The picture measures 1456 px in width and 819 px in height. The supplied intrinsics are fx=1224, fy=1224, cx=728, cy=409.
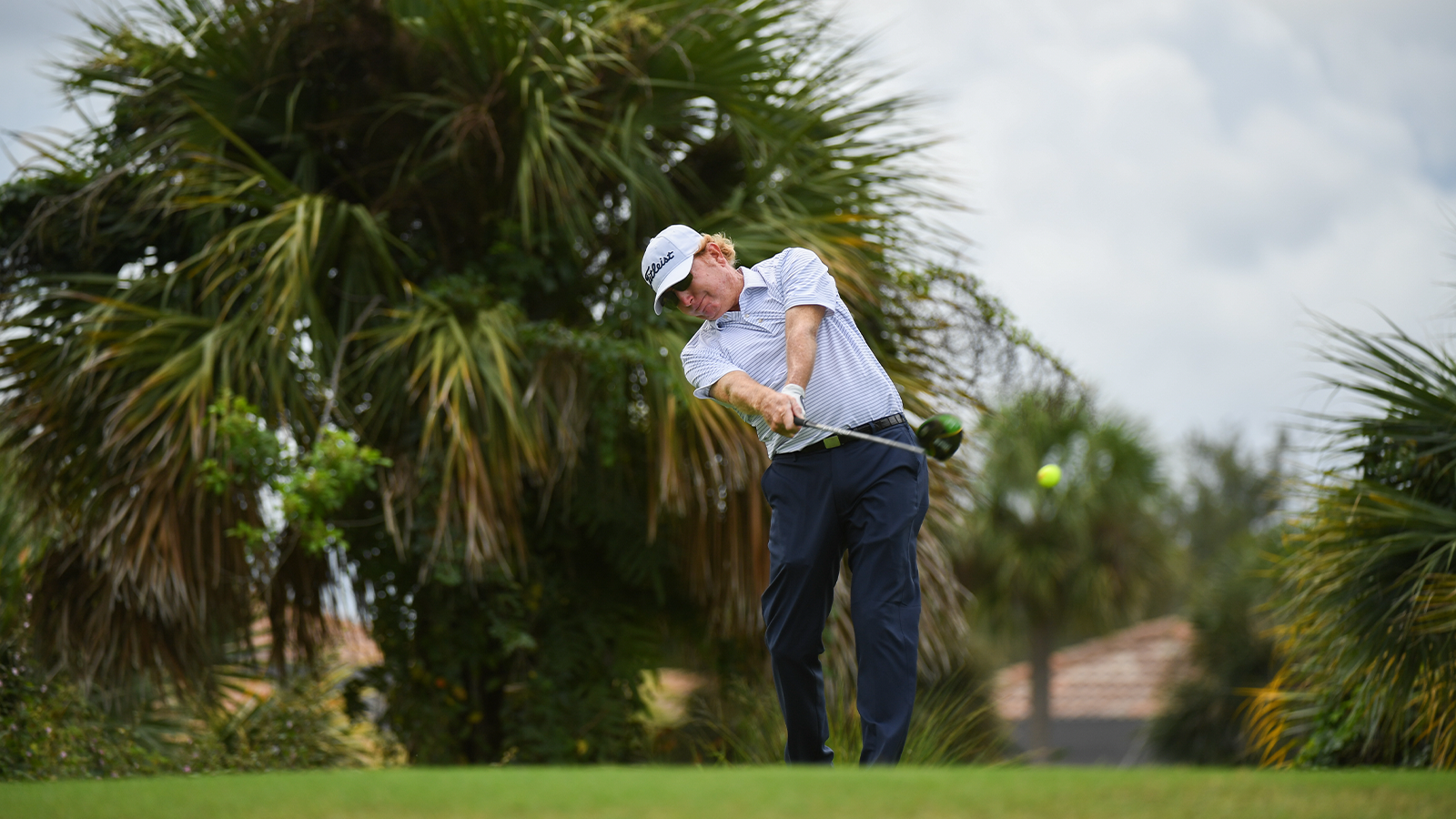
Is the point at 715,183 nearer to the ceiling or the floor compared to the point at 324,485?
nearer to the ceiling

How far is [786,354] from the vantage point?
11.3 ft

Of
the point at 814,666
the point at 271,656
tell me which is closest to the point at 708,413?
the point at 814,666

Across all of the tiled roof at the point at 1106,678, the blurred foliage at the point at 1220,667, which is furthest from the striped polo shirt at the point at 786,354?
the tiled roof at the point at 1106,678

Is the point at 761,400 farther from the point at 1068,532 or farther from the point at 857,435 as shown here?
the point at 1068,532

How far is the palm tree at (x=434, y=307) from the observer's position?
17.8 feet

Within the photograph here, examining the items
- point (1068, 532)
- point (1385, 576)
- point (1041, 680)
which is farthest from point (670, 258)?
point (1041, 680)

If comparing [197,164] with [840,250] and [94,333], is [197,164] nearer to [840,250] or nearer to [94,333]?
[94,333]

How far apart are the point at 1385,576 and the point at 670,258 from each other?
335 centimetres

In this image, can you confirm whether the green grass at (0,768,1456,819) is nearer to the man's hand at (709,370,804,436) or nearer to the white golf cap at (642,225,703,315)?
the man's hand at (709,370,804,436)

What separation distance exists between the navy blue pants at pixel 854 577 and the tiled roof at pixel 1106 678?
18.2m

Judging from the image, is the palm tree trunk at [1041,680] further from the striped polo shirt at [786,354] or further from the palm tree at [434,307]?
the striped polo shirt at [786,354]

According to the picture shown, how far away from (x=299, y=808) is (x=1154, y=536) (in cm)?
1742

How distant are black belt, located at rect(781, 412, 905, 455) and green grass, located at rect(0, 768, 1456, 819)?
3.86ft

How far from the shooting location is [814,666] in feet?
11.8
